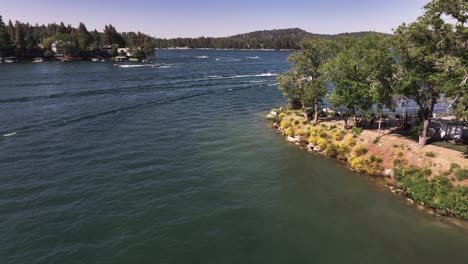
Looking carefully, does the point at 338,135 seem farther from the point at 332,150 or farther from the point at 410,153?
the point at 410,153

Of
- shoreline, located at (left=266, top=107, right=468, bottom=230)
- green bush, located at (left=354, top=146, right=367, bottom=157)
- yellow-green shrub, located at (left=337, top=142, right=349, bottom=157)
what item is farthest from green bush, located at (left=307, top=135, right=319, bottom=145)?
green bush, located at (left=354, top=146, right=367, bottom=157)

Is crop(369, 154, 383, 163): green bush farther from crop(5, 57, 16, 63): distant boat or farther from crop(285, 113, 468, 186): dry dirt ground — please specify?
crop(5, 57, 16, 63): distant boat

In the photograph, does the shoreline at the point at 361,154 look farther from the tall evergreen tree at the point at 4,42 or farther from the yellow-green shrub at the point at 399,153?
the tall evergreen tree at the point at 4,42

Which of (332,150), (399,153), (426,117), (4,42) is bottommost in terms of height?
(332,150)

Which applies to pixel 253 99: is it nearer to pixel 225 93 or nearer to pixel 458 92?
pixel 225 93

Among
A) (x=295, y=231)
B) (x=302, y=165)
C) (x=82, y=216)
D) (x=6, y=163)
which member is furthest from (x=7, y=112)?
(x=295, y=231)

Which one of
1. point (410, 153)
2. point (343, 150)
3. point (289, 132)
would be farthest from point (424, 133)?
point (289, 132)

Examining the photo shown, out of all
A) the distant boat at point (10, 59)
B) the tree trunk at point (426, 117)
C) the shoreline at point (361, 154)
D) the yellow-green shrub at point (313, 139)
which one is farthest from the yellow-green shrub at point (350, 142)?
the distant boat at point (10, 59)
